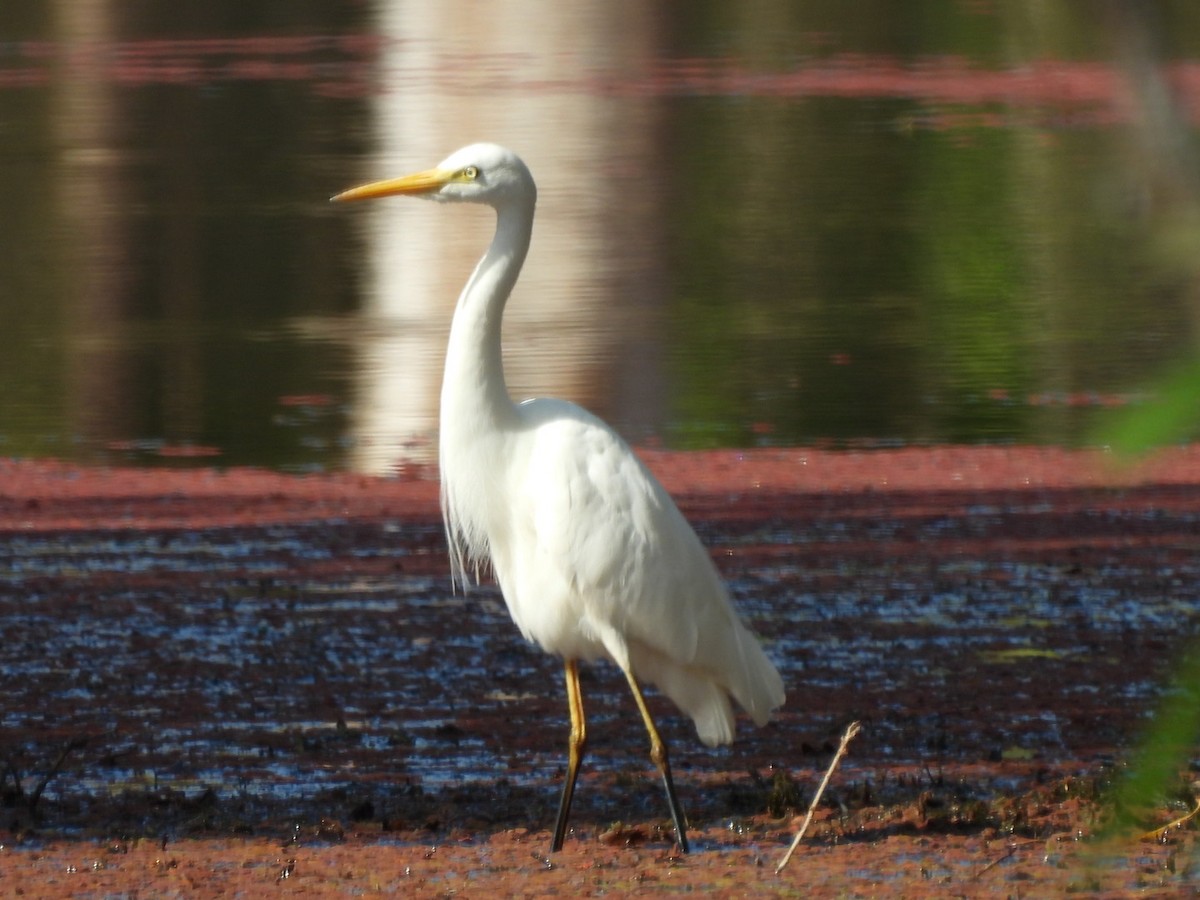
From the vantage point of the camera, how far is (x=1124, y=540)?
8023 millimetres

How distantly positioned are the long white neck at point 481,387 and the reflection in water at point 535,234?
5003 millimetres

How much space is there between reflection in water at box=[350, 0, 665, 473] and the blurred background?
0.16 feet

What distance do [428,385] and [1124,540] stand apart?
15.5 feet

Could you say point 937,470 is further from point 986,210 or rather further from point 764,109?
point 764,109

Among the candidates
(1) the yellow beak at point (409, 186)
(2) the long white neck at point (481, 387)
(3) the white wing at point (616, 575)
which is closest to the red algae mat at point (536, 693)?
(3) the white wing at point (616, 575)

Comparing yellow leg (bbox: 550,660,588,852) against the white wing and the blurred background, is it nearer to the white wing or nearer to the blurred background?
the white wing

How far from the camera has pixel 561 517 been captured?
4695 mm

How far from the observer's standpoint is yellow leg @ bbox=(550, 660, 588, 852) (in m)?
4.77

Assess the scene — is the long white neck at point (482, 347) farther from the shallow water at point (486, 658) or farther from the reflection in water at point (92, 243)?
the reflection in water at point (92, 243)

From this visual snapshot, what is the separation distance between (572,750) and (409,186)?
133 centimetres

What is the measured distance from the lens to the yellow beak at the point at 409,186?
4.67 metres

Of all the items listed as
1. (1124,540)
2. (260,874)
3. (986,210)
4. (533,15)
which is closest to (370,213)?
(986,210)

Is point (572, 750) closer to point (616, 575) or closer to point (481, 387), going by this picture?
point (616, 575)

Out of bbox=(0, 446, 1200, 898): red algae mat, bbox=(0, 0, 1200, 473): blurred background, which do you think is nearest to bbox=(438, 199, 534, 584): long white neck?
bbox=(0, 446, 1200, 898): red algae mat
